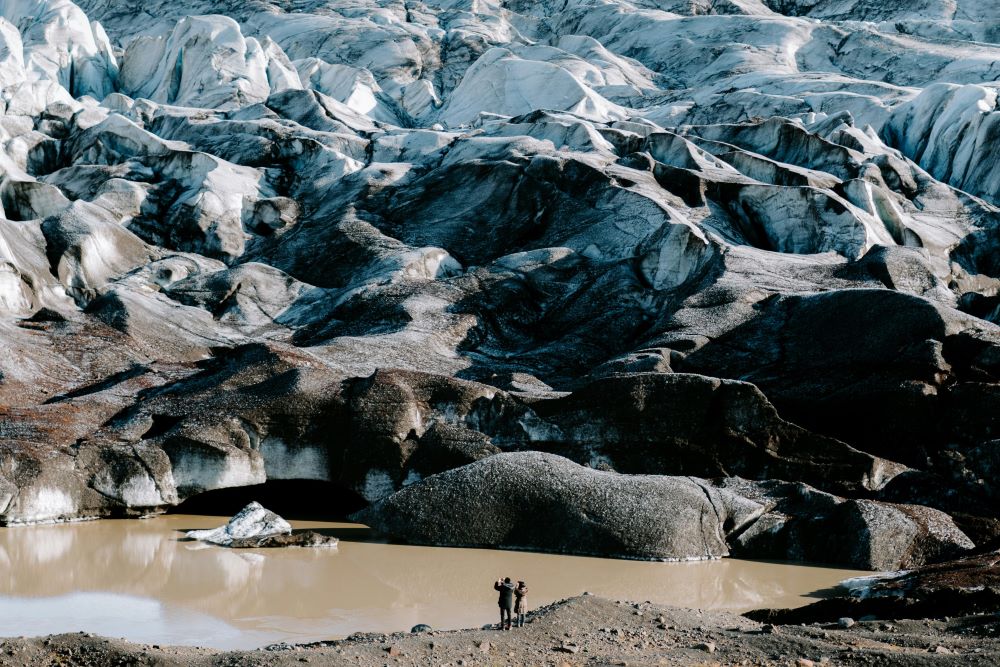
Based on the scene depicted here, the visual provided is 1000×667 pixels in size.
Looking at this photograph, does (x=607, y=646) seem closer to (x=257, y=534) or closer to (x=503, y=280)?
(x=257, y=534)

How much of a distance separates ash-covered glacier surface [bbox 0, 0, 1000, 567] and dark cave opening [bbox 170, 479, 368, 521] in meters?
1.01

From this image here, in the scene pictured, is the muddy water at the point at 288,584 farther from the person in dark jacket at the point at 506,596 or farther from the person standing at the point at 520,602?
the person in dark jacket at the point at 506,596

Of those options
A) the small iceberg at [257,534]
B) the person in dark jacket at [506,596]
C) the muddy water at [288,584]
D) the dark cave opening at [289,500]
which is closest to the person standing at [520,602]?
the person in dark jacket at [506,596]

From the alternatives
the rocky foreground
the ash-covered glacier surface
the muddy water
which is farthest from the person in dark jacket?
the ash-covered glacier surface

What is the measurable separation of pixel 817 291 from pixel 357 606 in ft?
70.7

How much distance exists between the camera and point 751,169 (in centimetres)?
5069

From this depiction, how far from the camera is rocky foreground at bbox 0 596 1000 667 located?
13.1m

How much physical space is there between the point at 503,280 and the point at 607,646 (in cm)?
2629

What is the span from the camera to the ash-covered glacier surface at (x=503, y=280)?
25656mm

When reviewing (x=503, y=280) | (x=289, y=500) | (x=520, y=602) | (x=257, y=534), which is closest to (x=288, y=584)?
(x=257, y=534)

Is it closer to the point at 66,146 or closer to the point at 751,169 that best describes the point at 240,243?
the point at 66,146

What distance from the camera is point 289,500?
28297 millimetres

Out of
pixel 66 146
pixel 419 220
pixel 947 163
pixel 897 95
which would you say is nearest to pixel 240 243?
pixel 419 220

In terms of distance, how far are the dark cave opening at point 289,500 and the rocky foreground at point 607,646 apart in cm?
1208
